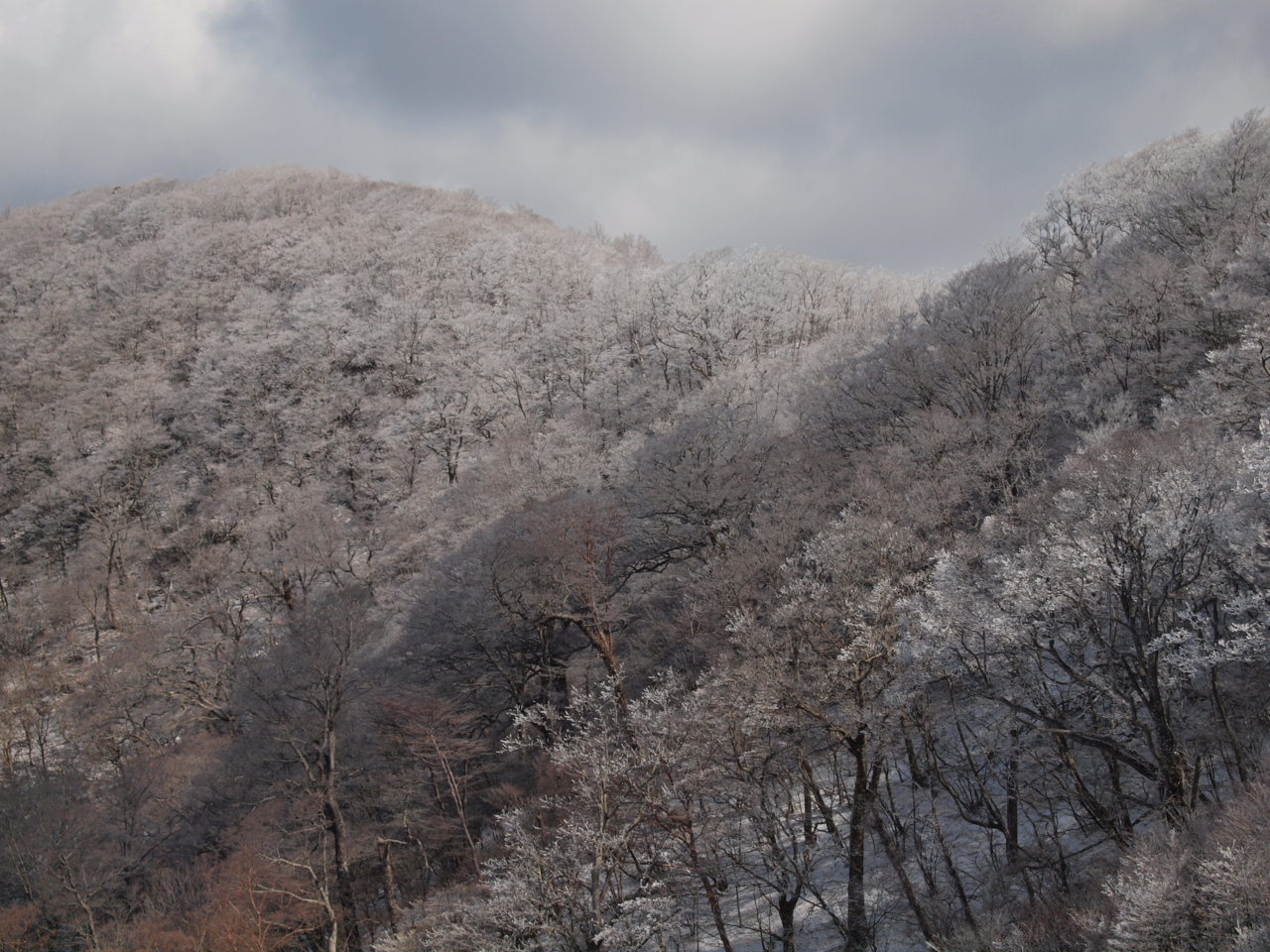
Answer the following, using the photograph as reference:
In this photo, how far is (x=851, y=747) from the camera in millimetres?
14492

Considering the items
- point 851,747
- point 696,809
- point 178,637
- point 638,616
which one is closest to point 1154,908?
point 851,747

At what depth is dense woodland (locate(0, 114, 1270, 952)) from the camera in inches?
549

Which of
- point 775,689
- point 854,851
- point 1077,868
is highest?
point 775,689

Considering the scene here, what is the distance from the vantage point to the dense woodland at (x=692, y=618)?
13.9 meters

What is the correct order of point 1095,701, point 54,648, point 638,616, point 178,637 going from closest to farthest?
1. point 1095,701
2. point 638,616
3. point 178,637
4. point 54,648

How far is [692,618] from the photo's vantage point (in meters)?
23.5

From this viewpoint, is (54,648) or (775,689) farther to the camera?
(54,648)

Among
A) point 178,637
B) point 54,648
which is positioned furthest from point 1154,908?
point 54,648

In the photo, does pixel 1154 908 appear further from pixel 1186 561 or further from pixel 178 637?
pixel 178 637

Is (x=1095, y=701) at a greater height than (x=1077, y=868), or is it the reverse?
(x=1095, y=701)

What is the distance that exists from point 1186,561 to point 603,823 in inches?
460

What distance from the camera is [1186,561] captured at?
1398 cm

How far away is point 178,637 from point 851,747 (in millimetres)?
32864

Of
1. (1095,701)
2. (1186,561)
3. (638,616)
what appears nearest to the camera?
(1186,561)
